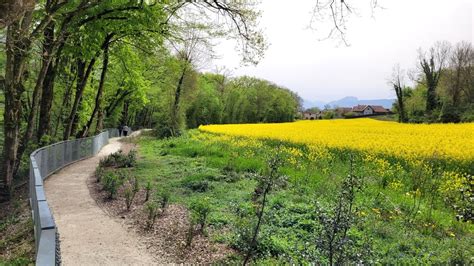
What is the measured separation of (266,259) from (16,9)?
4.95 m

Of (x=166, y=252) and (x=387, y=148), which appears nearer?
(x=166, y=252)

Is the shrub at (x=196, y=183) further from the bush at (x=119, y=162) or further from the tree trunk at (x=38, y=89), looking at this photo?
the tree trunk at (x=38, y=89)

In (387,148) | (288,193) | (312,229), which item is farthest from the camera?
(387,148)

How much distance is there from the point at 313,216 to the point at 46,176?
9551mm

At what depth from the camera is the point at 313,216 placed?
7.69 m

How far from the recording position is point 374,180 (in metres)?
12.0

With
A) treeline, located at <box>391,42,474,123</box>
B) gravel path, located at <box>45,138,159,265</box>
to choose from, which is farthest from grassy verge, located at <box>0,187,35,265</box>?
treeline, located at <box>391,42,474,123</box>

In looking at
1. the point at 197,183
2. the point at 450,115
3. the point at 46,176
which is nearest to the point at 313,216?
the point at 197,183

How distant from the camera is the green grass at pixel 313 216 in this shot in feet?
19.3

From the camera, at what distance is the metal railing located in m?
2.73

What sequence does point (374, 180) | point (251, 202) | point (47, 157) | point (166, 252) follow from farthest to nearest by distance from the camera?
point (47, 157) → point (374, 180) → point (251, 202) → point (166, 252)

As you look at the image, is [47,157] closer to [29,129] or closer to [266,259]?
[29,129]

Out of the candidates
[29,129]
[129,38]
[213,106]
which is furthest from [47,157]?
[213,106]

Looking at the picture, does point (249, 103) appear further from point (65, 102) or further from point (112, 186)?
point (112, 186)
